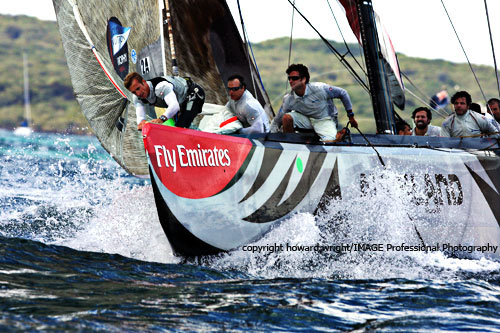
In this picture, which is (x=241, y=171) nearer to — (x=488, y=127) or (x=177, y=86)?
(x=177, y=86)

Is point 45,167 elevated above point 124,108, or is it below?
below

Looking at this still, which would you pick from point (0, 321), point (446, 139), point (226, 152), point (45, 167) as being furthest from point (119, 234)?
point (45, 167)

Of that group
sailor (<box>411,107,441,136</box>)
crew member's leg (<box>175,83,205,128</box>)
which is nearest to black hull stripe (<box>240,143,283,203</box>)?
crew member's leg (<box>175,83,205,128</box>)

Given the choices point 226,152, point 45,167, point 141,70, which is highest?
point 141,70

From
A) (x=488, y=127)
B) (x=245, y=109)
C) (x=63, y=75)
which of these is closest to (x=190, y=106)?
(x=245, y=109)

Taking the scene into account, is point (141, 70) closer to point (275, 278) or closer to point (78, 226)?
point (78, 226)

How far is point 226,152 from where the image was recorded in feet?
17.9

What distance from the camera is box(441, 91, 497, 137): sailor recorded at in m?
6.91

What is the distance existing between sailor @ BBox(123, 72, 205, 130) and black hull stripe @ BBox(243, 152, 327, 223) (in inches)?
40.9

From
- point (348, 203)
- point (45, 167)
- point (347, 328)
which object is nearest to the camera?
point (347, 328)

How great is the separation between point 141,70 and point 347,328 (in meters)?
4.66

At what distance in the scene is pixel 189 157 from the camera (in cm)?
538

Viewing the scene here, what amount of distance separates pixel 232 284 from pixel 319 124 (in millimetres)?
2259

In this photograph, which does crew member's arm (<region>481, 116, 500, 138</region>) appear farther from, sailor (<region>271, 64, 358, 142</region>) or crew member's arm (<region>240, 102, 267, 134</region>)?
crew member's arm (<region>240, 102, 267, 134</region>)
